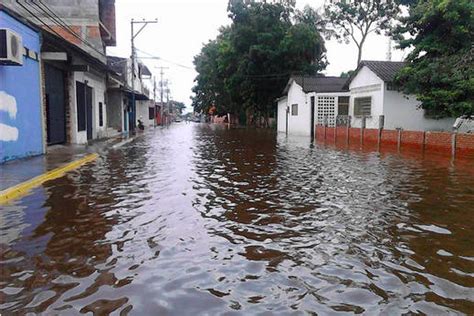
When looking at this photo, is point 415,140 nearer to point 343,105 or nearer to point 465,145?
point 465,145

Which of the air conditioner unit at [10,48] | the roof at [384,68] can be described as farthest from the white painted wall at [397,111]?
the air conditioner unit at [10,48]

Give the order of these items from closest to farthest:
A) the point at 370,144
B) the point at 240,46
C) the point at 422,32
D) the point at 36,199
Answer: the point at 36,199, the point at 422,32, the point at 370,144, the point at 240,46

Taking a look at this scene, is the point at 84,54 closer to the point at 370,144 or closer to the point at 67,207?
the point at 67,207

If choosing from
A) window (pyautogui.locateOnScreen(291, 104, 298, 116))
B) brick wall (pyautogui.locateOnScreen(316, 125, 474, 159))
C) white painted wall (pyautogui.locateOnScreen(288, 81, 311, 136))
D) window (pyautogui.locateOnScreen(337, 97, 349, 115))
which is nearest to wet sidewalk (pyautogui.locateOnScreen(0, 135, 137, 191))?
brick wall (pyautogui.locateOnScreen(316, 125, 474, 159))

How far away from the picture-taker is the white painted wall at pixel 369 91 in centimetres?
2794

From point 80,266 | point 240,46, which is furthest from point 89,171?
point 240,46

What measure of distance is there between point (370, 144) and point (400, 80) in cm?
386

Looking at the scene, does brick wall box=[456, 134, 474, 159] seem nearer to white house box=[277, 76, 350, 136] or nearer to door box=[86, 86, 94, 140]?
white house box=[277, 76, 350, 136]

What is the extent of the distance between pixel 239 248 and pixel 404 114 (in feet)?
81.0

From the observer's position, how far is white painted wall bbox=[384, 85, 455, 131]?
27.5 m

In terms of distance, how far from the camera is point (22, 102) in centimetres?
1448

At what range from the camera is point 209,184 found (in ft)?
35.1

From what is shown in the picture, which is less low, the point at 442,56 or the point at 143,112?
the point at 442,56

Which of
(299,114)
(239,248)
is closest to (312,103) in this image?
(299,114)
